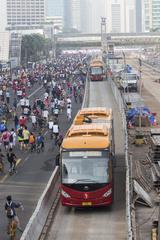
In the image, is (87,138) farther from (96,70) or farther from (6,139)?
(96,70)

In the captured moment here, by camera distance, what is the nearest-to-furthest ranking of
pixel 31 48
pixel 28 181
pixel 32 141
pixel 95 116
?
1. pixel 28 181
2. pixel 95 116
3. pixel 32 141
4. pixel 31 48

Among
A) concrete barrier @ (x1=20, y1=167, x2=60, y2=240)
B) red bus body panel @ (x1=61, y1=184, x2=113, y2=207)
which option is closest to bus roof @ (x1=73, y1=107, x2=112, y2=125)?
concrete barrier @ (x1=20, y1=167, x2=60, y2=240)

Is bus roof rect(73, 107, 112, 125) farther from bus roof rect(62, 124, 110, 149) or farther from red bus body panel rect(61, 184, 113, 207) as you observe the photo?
red bus body panel rect(61, 184, 113, 207)

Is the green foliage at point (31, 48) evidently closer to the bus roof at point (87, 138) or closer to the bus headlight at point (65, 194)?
the bus roof at point (87, 138)

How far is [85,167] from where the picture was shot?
21.4 metres

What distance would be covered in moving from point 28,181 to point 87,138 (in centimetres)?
556

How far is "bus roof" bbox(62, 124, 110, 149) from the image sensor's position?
71.5 ft

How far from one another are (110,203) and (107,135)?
9.41 ft

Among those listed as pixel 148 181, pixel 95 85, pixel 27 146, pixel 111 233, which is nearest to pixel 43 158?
pixel 27 146

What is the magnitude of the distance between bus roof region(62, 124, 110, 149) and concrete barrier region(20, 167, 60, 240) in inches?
67.1

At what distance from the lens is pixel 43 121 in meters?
43.7

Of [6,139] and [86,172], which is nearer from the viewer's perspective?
Answer: [86,172]

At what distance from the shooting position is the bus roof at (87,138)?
2180 cm

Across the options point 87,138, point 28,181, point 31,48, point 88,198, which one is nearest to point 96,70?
point 28,181
